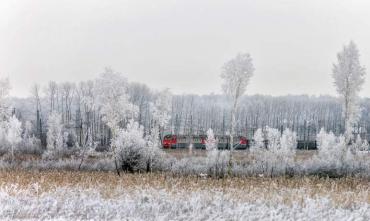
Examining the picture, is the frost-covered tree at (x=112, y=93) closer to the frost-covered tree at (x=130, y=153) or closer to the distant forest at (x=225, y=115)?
the frost-covered tree at (x=130, y=153)

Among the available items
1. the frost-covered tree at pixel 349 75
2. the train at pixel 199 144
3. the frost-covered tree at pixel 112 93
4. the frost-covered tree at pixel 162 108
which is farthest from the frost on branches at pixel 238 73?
the train at pixel 199 144

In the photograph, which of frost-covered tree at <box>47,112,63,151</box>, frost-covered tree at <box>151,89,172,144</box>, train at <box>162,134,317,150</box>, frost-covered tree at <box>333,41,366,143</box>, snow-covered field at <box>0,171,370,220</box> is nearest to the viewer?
snow-covered field at <box>0,171,370,220</box>

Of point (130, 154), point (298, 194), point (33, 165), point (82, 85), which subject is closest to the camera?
point (298, 194)

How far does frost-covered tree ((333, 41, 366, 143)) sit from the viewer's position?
39.1 m

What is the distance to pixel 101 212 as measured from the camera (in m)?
13.2

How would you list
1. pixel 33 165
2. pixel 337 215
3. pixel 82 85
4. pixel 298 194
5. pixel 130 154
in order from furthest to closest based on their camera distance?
pixel 82 85
pixel 33 165
pixel 130 154
pixel 298 194
pixel 337 215

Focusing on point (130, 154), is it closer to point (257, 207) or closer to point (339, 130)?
point (257, 207)

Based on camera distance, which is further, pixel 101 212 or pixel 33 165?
pixel 33 165

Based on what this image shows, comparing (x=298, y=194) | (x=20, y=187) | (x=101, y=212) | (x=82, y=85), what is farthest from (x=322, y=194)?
(x=82, y=85)

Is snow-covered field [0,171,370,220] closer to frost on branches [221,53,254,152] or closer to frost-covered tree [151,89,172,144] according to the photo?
frost on branches [221,53,254,152]

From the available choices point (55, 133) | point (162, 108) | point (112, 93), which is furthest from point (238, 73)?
point (55, 133)

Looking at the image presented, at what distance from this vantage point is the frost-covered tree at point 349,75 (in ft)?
128

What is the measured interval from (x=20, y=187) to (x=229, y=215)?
748cm

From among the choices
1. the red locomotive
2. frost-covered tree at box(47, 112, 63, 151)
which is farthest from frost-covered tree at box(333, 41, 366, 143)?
frost-covered tree at box(47, 112, 63, 151)
